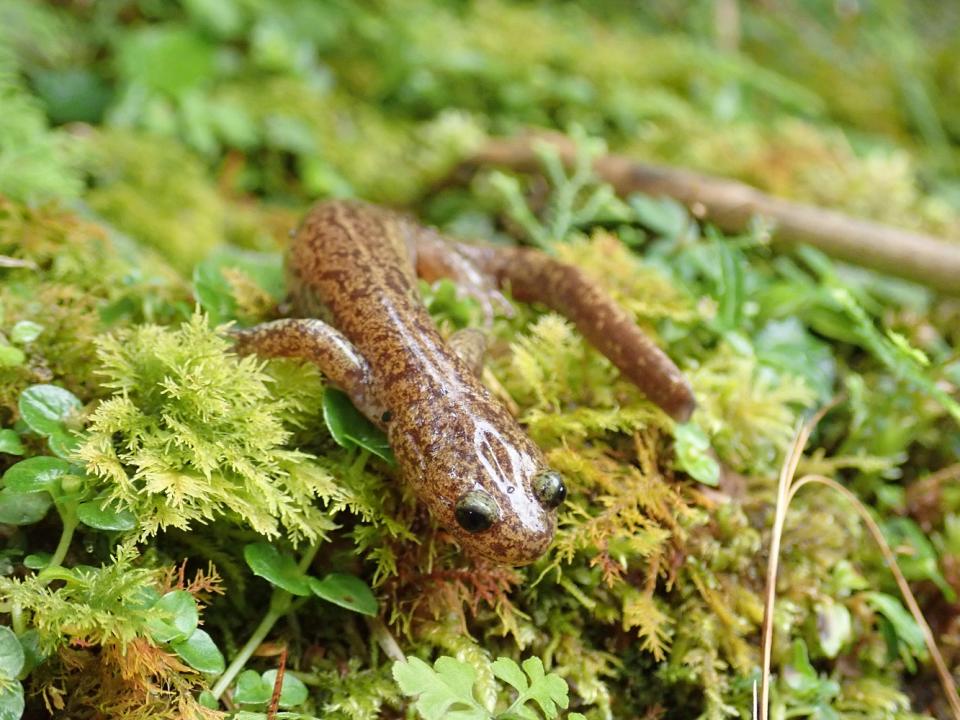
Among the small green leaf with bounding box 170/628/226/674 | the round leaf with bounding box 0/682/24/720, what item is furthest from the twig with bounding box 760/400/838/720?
the round leaf with bounding box 0/682/24/720

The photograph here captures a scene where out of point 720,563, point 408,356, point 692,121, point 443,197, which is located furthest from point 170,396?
point 692,121

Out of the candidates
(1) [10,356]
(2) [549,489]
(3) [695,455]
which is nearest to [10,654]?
(1) [10,356]

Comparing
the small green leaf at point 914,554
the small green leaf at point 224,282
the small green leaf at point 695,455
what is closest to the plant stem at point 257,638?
the small green leaf at point 224,282

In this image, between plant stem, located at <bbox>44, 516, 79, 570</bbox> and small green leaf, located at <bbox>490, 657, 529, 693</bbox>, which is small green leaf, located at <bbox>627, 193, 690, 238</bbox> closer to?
small green leaf, located at <bbox>490, 657, 529, 693</bbox>

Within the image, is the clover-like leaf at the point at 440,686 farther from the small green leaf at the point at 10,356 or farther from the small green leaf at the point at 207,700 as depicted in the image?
the small green leaf at the point at 10,356

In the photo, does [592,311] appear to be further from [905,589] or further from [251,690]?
[251,690]

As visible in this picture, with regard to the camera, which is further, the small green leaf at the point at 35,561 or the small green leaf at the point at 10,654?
the small green leaf at the point at 35,561
